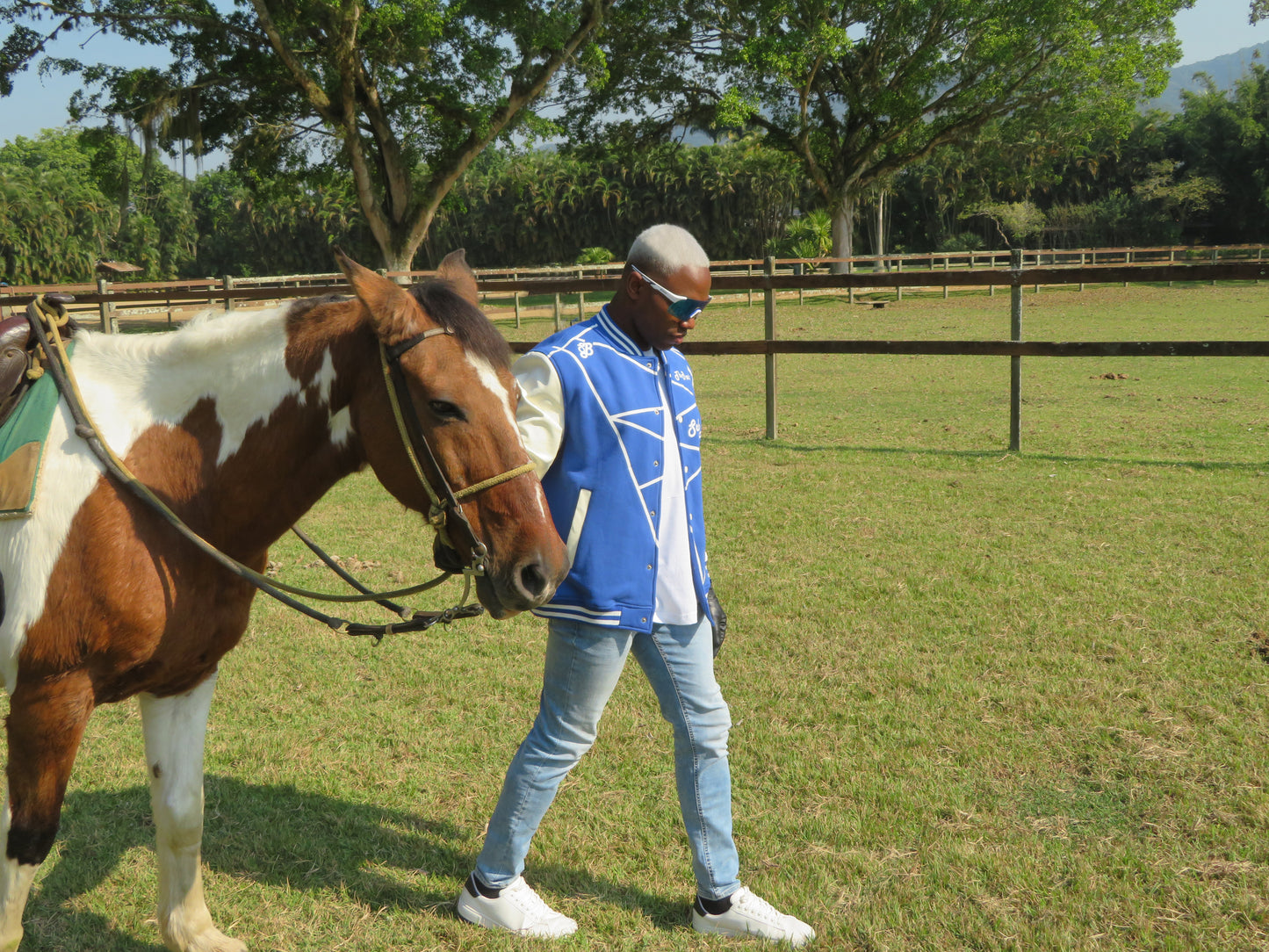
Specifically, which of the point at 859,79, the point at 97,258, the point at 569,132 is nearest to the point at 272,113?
the point at 569,132

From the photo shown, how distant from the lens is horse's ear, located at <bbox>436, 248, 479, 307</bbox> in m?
2.36

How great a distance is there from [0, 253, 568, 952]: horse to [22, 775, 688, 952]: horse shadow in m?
0.49

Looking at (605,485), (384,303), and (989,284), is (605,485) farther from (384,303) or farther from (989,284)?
(989,284)

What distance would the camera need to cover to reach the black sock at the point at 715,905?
259cm

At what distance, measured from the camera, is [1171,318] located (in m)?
19.1

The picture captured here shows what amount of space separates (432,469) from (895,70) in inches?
1129

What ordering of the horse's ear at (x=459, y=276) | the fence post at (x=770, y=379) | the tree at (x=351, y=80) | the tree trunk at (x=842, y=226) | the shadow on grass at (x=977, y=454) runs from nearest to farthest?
the horse's ear at (x=459, y=276) → the shadow on grass at (x=977, y=454) → the fence post at (x=770, y=379) → the tree at (x=351, y=80) → the tree trunk at (x=842, y=226)

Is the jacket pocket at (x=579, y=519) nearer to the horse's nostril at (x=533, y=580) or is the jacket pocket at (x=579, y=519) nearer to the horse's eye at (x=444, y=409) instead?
the horse's nostril at (x=533, y=580)

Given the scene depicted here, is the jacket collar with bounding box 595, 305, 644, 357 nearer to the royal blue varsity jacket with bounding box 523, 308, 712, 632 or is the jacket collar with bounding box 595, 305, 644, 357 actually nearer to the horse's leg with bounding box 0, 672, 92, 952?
the royal blue varsity jacket with bounding box 523, 308, 712, 632

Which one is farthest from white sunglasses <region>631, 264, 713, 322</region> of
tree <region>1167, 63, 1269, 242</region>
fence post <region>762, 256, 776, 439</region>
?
tree <region>1167, 63, 1269, 242</region>

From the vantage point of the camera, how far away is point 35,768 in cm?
220

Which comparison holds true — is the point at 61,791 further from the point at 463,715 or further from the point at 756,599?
the point at 756,599

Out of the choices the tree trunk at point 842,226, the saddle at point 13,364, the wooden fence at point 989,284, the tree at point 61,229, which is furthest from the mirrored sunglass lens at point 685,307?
the tree at point 61,229

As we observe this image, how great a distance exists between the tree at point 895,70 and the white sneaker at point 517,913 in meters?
24.7
